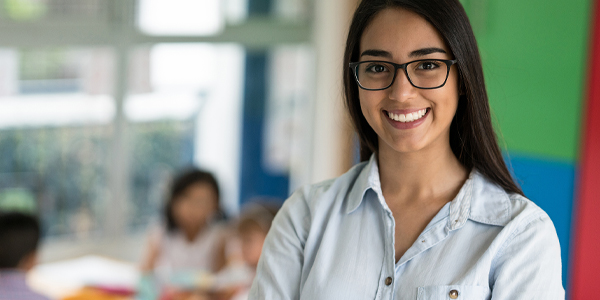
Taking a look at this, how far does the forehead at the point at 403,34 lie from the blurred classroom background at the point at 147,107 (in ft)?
8.53

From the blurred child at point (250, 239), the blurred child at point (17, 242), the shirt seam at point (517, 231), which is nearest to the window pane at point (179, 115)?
the blurred child at point (250, 239)

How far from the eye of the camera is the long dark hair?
3.95ft

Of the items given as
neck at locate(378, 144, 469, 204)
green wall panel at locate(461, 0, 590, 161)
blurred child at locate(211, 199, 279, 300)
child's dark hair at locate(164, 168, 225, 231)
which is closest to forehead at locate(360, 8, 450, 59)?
neck at locate(378, 144, 469, 204)

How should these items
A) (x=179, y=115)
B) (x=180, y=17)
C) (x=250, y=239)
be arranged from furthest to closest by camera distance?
(x=179, y=115) → (x=180, y=17) → (x=250, y=239)

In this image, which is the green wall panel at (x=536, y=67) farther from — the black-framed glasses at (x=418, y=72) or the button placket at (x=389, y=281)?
the button placket at (x=389, y=281)

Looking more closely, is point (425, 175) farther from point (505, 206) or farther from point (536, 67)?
point (536, 67)

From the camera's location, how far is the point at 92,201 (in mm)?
4578

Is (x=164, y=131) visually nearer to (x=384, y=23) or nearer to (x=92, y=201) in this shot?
(x=92, y=201)

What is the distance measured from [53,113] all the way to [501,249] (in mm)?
3820

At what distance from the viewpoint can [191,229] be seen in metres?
3.60

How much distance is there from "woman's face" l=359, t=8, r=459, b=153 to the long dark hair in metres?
0.02

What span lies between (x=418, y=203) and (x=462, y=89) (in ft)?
0.77

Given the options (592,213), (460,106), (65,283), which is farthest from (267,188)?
(460,106)

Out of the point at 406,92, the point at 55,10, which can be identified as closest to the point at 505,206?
the point at 406,92
